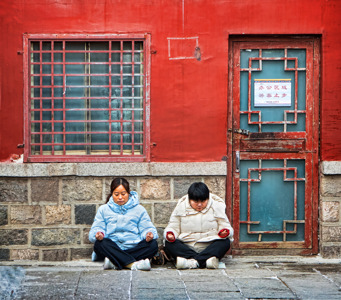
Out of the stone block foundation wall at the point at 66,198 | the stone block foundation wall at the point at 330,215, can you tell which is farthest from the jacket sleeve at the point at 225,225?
the stone block foundation wall at the point at 330,215

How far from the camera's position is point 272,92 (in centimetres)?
729

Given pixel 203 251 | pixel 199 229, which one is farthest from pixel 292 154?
pixel 203 251

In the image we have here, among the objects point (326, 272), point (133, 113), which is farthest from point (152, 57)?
point (326, 272)

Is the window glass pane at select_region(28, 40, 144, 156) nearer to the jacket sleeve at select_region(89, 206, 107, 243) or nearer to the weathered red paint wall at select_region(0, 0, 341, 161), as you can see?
the weathered red paint wall at select_region(0, 0, 341, 161)

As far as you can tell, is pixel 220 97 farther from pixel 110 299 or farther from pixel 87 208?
pixel 110 299

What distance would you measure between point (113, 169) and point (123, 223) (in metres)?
0.71

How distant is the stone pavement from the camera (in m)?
5.59

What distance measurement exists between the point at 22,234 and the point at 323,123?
386 centimetres

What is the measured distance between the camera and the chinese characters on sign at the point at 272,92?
7.27m

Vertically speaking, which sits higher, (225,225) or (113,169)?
(113,169)

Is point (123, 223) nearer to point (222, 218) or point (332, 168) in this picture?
point (222, 218)

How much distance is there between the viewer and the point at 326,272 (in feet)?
21.7

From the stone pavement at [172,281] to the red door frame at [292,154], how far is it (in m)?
0.31

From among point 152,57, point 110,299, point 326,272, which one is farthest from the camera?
point 152,57
